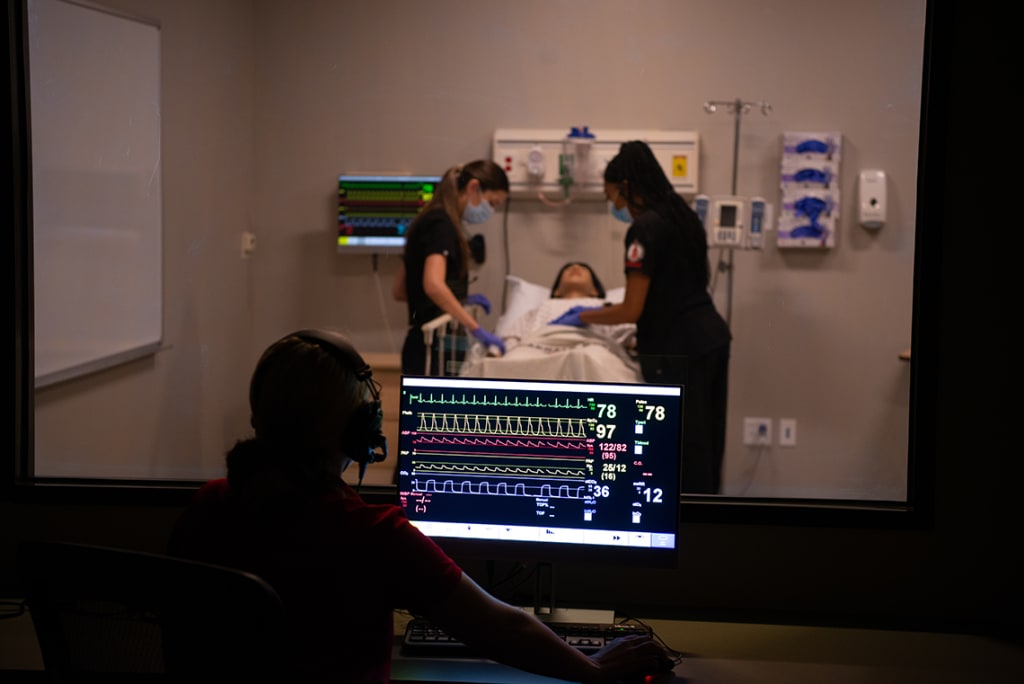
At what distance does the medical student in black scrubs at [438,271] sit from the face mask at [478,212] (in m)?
0.03

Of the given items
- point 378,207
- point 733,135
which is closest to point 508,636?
point 378,207

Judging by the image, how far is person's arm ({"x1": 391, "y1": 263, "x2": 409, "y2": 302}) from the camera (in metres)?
3.75

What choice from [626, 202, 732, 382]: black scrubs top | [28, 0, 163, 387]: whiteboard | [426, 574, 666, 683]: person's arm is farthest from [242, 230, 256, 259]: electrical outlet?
[426, 574, 666, 683]: person's arm

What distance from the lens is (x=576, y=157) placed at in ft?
13.6

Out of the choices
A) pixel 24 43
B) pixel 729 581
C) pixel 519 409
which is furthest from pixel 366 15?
pixel 729 581

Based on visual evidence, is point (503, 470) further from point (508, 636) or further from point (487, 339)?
point (487, 339)

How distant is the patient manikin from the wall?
0.08 metres

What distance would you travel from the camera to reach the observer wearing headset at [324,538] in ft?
3.78

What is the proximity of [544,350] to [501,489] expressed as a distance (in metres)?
1.69

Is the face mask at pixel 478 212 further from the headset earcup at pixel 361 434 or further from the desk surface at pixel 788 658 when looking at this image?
the headset earcup at pixel 361 434

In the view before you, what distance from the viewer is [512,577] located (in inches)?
73.5

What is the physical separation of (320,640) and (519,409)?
2.11 ft

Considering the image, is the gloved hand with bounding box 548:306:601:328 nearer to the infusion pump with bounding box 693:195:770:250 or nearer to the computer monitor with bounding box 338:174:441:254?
the infusion pump with bounding box 693:195:770:250

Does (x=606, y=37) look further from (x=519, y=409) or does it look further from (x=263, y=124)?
(x=519, y=409)
